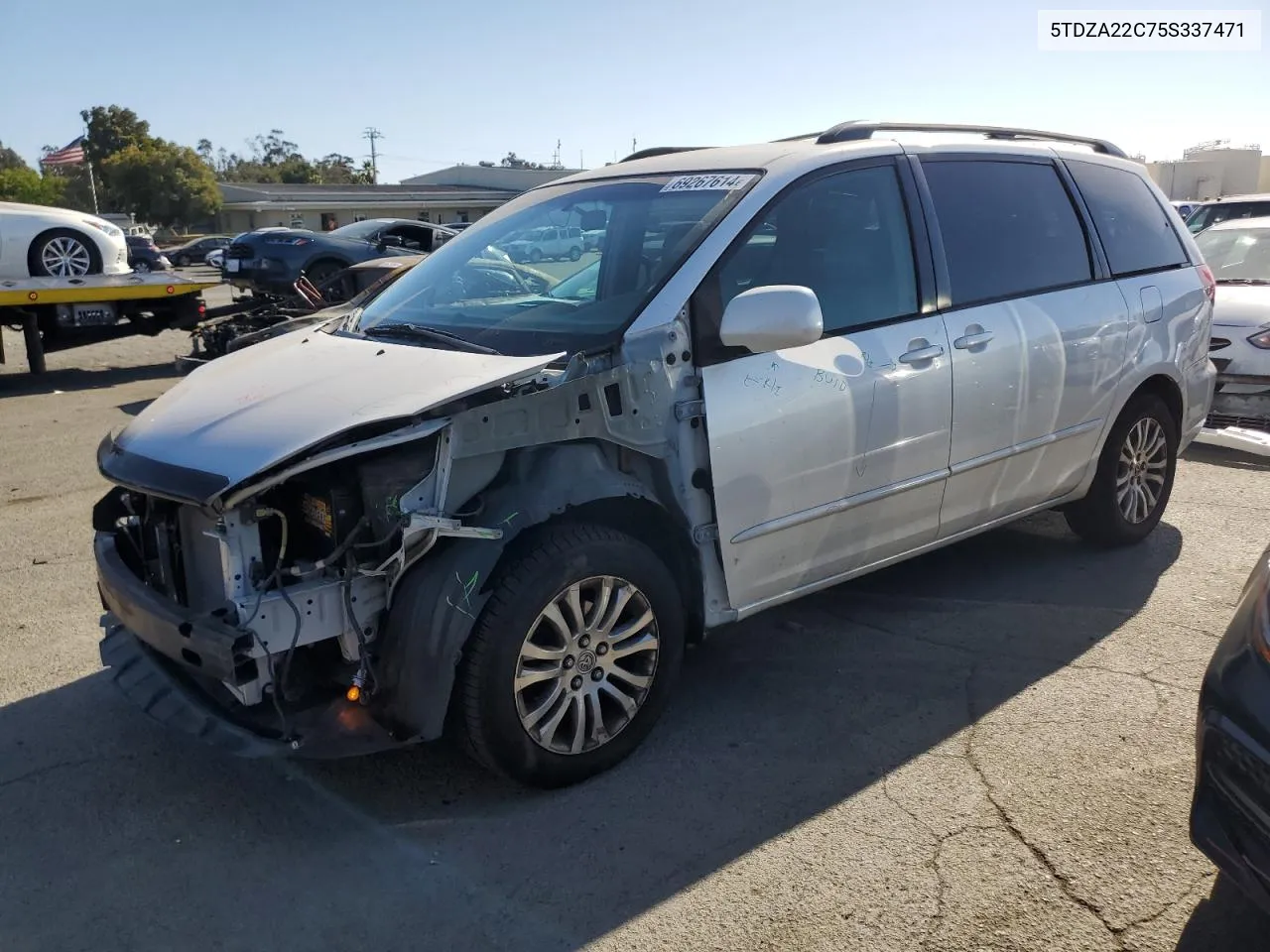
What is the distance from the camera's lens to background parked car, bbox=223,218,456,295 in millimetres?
15867

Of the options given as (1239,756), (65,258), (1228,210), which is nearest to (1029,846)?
(1239,756)

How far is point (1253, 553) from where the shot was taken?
5.41m

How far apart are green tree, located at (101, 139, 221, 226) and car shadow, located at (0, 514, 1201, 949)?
70.3 meters

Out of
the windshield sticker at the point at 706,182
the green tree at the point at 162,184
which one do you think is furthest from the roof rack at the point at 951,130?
the green tree at the point at 162,184

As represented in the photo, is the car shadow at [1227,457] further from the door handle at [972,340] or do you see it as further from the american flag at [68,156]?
the american flag at [68,156]

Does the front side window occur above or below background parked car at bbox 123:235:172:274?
below

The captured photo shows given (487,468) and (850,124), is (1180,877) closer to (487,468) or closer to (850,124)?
(487,468)

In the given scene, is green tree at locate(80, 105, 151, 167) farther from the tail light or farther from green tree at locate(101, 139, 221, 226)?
the tail light

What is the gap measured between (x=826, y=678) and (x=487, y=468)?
1.72m

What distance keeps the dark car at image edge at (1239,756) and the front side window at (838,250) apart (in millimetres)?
1760

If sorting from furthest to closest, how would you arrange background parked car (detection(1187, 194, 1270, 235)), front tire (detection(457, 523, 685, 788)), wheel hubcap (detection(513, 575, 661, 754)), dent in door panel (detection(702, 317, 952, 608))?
1. background parked car (detection(1187, 194, 1270, 235))
2. dent in door panel (detection(702, 317, 952, 608))
3. wheel hubcap (detection(513, 575, 661, 754))
4. front tire (detection(457, 523, 685, 788))

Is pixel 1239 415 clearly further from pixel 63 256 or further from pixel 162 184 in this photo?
pixel 162 184

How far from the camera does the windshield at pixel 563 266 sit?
3.55 m

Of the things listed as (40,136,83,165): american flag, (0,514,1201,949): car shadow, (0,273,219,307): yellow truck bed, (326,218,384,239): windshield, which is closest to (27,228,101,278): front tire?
(0,273,219,307): yellow truck bed
